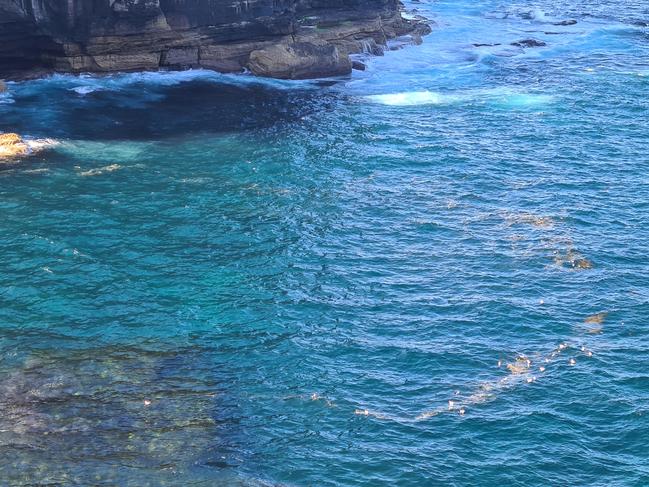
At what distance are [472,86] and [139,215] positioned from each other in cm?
4021

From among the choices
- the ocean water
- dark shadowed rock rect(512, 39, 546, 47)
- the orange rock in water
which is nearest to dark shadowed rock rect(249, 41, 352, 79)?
the ocean water

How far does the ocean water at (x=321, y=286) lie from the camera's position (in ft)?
113

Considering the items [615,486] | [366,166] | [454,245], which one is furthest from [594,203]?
[615,486]

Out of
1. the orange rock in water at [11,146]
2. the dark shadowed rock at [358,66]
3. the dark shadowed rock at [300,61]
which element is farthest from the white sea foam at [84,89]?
the dark shadowed rock at [358,66]

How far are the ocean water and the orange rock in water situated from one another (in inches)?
50.7

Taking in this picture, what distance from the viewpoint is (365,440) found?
115 feet

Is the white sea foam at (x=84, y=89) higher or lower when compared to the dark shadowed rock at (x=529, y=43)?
lower

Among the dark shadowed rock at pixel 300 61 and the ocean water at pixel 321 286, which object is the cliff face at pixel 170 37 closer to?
the dark shadowed rock at pixel 300 61

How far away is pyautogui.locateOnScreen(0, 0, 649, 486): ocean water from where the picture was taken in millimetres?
34562

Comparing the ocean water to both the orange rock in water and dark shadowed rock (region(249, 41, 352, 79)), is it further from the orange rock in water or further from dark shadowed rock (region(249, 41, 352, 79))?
dark shadowed rock (region(249, 41, 352, 79))

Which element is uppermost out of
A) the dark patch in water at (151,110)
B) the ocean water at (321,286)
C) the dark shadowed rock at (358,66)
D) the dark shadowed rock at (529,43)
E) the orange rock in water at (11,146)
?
the dark shadowed rock at (529,43)

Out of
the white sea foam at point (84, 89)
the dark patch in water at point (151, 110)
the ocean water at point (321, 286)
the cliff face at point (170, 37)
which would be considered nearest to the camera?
the ocean water at point (321, 286)

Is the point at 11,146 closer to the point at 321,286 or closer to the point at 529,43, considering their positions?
the point at 321,286

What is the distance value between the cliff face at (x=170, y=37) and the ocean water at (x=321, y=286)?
2.24 m
